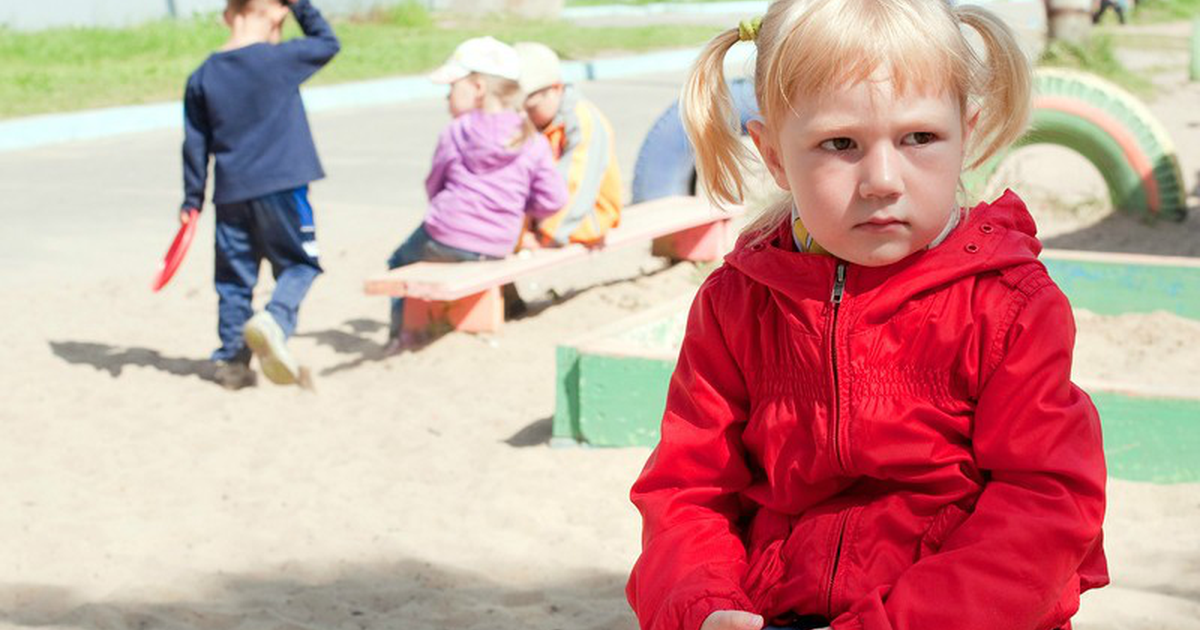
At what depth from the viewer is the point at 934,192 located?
209 cm

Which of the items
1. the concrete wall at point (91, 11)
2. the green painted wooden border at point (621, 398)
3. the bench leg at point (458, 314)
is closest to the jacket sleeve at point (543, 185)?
the bench leg at point (458, 314)

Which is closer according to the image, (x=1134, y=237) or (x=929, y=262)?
(x=929, y=262)

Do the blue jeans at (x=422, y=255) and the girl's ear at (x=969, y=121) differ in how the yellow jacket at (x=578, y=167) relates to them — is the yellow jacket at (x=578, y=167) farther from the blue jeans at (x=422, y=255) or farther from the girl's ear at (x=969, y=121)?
the girl's ear at (x=969, y=121)

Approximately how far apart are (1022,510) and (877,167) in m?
0.47

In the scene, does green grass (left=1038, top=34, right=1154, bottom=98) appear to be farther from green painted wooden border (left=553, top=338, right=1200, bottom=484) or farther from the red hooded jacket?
the red hooded jacket

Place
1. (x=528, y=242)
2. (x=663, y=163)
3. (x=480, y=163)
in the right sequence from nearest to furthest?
(x=480, y=163) → (x=528, y=242) → (x=663, y=163)

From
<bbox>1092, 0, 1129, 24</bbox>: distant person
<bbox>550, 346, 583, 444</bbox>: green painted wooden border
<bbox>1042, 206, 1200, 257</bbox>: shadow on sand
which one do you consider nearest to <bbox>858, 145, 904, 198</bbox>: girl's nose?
A: <bbox>550, 346, 583, 444</bbox>: green painted wooden border

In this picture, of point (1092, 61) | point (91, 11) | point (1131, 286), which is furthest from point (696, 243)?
point (91, 11)

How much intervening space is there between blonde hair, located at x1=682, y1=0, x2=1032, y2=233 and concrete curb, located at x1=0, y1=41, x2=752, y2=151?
29.9ft

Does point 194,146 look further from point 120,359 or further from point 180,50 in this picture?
point 180,50

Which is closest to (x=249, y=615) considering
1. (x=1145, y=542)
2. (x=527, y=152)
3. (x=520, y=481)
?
(x=520, y=481)

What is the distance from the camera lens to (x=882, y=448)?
210cm

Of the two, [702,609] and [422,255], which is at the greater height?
[702,609]

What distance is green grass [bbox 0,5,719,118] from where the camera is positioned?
51.3 feet
